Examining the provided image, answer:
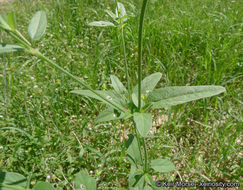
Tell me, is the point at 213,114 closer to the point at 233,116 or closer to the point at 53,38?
the point at 233,116

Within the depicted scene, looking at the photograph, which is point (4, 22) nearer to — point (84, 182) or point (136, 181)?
point (84, 182)

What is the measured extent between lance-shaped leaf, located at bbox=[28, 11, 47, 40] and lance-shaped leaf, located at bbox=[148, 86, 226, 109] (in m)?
0.56

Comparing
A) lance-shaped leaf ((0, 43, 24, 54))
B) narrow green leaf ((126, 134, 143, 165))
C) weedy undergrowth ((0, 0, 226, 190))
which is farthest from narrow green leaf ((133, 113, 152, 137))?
lance-shaped leaf ((0, 43, 24, 54))

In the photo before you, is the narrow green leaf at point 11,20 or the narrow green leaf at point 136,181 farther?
the narrow green leaf at point 136,181

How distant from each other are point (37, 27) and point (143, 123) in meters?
0.57

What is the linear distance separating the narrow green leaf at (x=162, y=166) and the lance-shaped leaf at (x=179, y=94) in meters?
0.48

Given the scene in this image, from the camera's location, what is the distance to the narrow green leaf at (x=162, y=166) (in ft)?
4.27

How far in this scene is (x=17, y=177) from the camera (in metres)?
0.72

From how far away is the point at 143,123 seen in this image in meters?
0.94

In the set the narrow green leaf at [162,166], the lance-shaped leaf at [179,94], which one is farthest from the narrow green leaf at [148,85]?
the narrow green leaf at [162,166]

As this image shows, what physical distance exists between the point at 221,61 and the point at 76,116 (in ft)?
5.01

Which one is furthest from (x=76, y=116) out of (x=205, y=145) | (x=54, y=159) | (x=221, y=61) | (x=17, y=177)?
(x=221, y=61)

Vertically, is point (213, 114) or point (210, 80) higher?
point (210, 80)

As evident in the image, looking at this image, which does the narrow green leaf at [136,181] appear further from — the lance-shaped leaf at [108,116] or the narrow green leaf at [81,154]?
the narrow green leaf at [81,154]
